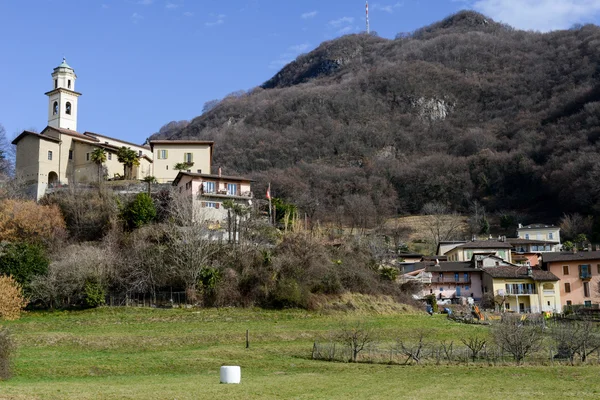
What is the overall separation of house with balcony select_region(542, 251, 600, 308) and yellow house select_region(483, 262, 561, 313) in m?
2.67

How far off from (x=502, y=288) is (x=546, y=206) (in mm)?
59106

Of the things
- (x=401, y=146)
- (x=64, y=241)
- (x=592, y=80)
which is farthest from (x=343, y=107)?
(x=64, y=241)

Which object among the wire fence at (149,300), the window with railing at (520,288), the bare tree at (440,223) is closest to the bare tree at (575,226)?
the bare tree at (440,223)

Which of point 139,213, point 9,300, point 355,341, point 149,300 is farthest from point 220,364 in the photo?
point 139,213

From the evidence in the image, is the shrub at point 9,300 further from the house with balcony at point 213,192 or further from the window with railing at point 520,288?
the window with railing at point 520,288

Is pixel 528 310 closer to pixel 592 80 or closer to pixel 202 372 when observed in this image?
pixel 202 372

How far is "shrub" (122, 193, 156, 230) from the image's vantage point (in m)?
52.5

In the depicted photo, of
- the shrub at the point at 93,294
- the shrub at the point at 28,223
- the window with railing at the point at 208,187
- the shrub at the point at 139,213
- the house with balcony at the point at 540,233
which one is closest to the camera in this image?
the shrub at the point at 93,294

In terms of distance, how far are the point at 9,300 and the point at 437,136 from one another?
461ft

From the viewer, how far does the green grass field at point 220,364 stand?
1873 centimetres

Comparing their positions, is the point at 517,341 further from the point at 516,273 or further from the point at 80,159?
the point at 80,159

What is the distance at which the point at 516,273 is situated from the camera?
6762cm

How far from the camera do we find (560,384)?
825 inches

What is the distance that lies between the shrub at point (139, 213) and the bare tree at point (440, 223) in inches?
2111
